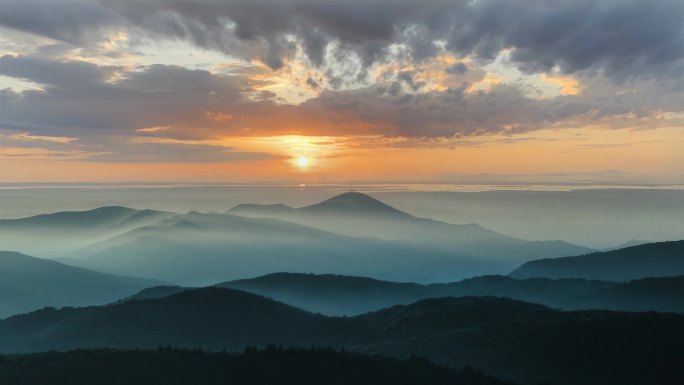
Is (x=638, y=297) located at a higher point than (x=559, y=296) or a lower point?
higher

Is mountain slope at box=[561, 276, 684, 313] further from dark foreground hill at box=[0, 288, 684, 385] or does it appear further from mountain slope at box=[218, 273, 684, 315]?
dark foreground hill at box=[0, 288, 684, 385]

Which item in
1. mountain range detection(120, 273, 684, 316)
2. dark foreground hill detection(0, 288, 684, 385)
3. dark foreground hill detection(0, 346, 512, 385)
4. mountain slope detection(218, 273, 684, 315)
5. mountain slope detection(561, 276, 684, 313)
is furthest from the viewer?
mountain range detection(120, 273, 684, 316)

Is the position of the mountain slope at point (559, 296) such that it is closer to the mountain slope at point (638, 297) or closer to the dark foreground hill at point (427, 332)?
the mountain slope at point (638, 297)

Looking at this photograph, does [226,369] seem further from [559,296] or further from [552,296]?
[552,296]

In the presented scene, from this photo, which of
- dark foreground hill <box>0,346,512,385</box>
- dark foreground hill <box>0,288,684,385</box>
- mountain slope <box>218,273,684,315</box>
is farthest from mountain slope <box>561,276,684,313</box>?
dark foreground hill <box>0,346,512,385</box>

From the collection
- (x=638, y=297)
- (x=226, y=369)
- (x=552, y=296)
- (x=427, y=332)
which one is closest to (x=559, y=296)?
(x=552, y=296)
